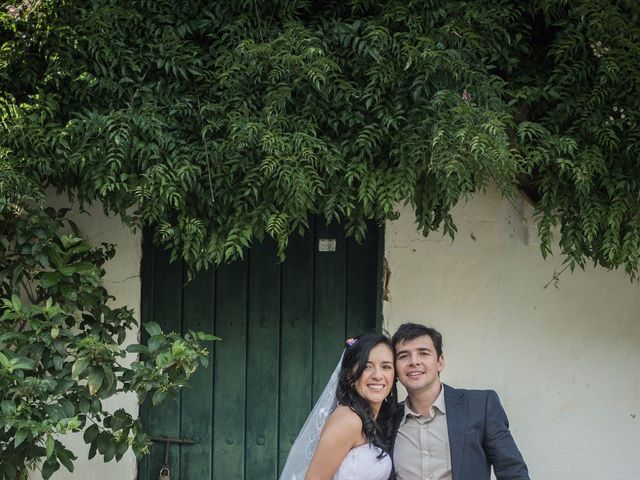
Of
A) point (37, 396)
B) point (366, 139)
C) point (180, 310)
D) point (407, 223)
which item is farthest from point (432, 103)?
point (37, 396)

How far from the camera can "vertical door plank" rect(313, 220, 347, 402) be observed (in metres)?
4.79

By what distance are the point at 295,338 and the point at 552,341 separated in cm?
138

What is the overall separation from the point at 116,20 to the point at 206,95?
54cm

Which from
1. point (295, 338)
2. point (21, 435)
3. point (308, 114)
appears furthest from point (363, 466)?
point (308, 114)

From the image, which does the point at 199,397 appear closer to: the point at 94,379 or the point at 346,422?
the point at 94,379

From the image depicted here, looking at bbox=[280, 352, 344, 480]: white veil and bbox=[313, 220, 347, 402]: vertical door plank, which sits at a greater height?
bbox=[313, 220, 347, 402]: vertical door plank

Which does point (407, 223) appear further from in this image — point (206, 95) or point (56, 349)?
point (56, 349)

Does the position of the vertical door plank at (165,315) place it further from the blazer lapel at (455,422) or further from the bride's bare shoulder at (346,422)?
the blazer lapel at (455,422)

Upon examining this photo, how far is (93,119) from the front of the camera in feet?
13.0

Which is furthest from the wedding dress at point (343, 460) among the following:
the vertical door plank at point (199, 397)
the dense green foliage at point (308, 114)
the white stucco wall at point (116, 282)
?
the white stucco wall at point (116, 282)

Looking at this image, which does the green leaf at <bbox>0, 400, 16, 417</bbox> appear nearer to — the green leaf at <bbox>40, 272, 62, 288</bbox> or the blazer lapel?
the green leaf at <bbox>40, 272, 62, 288</bbox>

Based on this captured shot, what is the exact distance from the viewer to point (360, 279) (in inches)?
189

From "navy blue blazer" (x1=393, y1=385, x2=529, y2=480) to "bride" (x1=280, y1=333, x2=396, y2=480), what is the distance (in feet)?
0.88

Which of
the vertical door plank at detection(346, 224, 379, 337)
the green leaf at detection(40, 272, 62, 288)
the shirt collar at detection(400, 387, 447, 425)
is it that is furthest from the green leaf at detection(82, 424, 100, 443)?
the vertical door plank at detection(346, 224, 379, 337)
